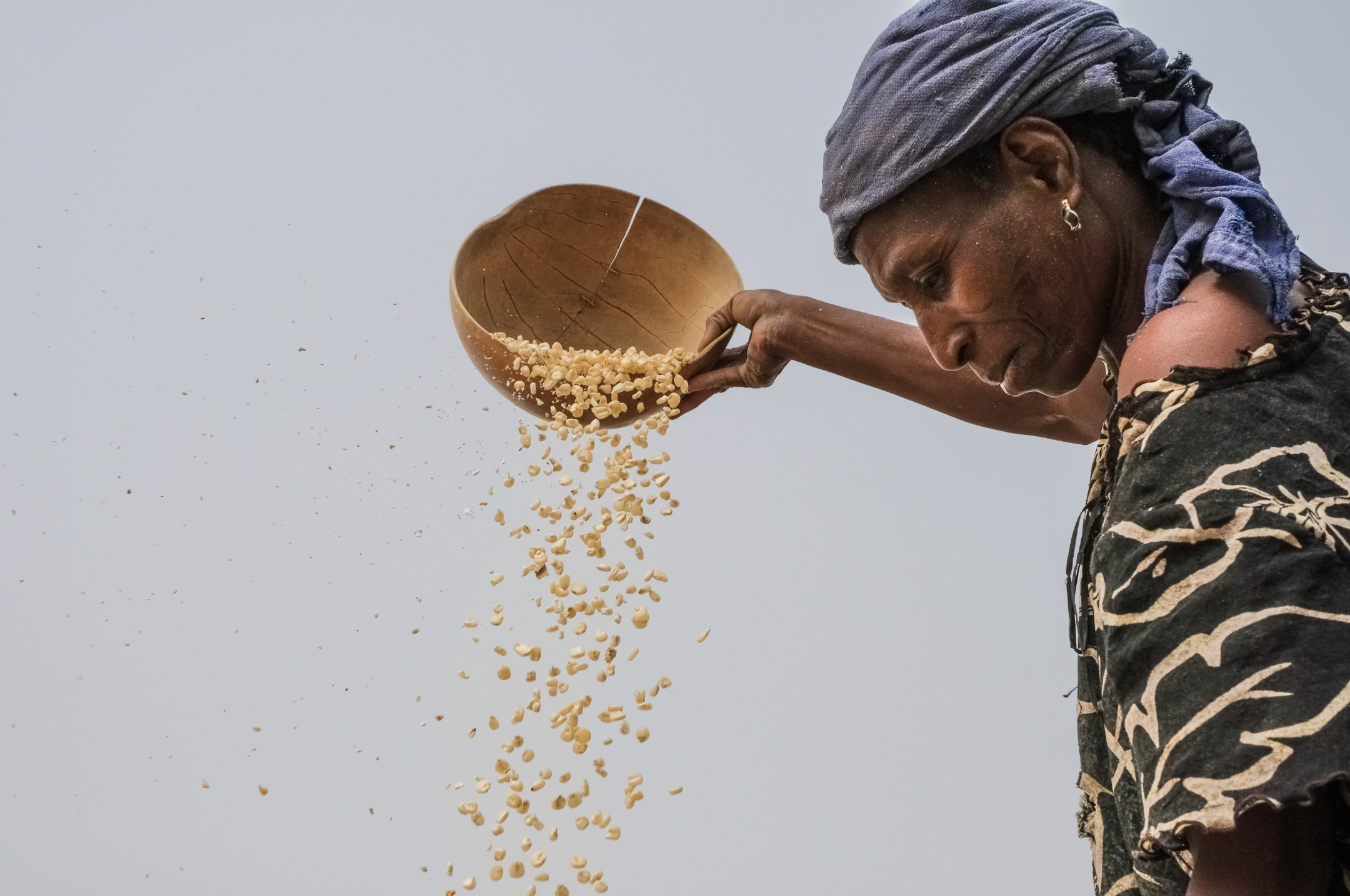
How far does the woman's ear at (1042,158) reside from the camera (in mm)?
1195

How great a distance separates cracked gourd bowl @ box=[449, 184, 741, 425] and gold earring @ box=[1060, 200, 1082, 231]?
999mm

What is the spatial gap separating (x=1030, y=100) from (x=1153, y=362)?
33cm

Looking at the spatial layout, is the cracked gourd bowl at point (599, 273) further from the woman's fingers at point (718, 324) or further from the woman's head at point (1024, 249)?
the woman's head at point (1024, 249)

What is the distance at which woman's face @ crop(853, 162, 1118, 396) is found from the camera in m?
1.21

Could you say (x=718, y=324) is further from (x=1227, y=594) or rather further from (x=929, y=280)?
(x=1227, y=594)

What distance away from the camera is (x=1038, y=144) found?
120 centimetres

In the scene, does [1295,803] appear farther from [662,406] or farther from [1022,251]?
[662,406]

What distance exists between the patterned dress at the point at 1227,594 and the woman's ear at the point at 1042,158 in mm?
275

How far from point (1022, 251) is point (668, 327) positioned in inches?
41.4

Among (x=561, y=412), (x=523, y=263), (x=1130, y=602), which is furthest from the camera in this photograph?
(x=523, y=263)

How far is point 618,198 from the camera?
219 centimetres

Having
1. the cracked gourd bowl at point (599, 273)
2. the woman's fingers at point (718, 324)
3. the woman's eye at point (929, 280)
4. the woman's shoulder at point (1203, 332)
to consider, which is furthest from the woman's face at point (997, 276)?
the cracked gourd bowl at point (599, 273)

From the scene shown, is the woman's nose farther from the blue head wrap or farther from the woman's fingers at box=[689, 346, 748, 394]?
the woman's fingers at box=[689, 346, 748, 394]

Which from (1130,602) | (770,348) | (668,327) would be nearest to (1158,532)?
(1130,602)
